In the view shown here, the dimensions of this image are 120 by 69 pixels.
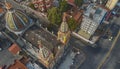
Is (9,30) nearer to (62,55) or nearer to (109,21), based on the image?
(62,55)

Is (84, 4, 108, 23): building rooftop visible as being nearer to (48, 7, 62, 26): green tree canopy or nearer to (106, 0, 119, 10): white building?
(106, 0, 119, 10): white building

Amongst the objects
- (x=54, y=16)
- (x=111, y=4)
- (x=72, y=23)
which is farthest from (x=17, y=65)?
(x=111, y=4)

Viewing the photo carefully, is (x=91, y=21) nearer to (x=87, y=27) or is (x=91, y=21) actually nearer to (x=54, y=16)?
(x=87, y=27)

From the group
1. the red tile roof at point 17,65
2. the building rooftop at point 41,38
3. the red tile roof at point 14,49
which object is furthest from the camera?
the red tile roof at point 14,49

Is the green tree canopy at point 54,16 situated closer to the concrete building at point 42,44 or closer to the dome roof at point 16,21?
the concrete building at point 42,44

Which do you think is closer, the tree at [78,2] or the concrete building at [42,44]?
the concrete building at [42,44]

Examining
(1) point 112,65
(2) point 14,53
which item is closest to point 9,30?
(2) point 14,53

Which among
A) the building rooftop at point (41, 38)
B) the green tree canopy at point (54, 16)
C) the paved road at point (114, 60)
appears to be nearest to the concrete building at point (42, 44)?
the building rooftop at point (41, 38)
